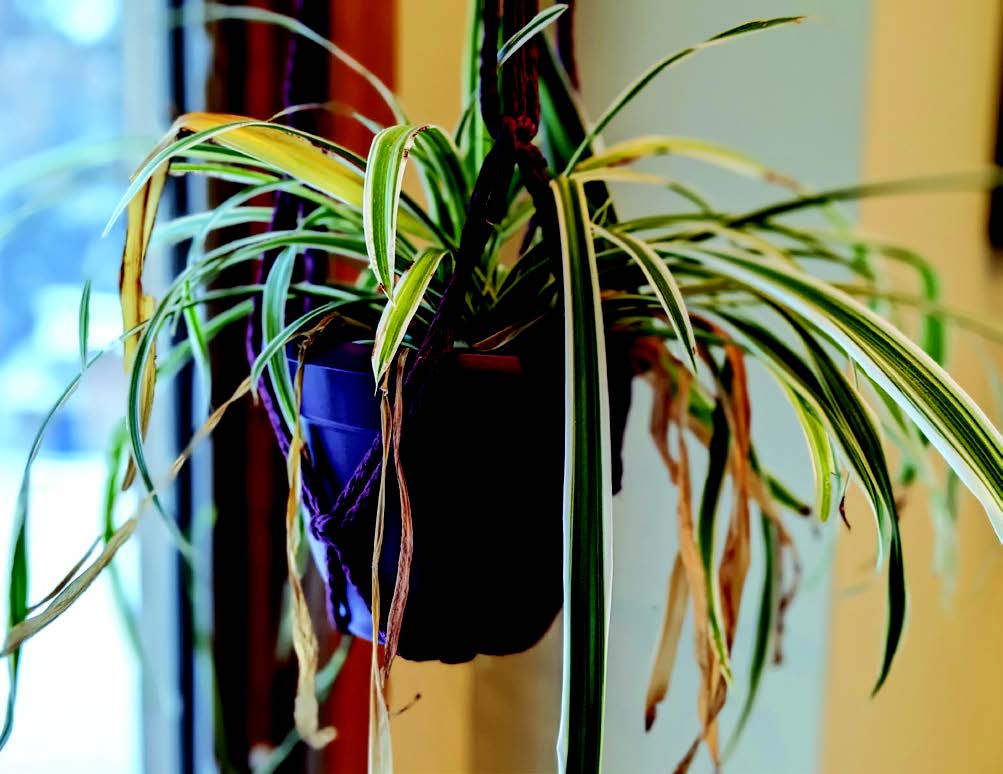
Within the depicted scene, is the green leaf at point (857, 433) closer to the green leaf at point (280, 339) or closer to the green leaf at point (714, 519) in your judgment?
the green leaf at point (714, 519)

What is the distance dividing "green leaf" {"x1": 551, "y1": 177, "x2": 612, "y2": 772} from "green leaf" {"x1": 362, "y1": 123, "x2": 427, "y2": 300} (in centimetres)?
9

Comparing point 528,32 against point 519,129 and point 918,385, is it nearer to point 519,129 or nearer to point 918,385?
point 519,129

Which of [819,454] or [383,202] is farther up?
[383,202]

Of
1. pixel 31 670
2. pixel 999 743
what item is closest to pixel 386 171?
pixel 31 670

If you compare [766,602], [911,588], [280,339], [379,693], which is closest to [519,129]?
Result: [280,339]

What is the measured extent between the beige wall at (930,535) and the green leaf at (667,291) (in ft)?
1.38

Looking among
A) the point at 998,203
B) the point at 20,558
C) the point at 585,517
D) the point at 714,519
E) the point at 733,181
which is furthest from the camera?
the point at 998,203

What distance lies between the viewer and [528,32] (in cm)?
38

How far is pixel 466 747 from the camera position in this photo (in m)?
1.09

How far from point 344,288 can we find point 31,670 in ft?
2.07

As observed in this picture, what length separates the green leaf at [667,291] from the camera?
0.37 m

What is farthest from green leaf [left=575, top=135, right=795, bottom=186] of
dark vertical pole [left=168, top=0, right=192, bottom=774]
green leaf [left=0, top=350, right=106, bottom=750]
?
dark vertical pole [left=168, top=0, right=192, bottom=774]

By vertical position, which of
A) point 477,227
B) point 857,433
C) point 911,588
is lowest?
point 911,588

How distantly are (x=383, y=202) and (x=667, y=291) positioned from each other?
14 cm
